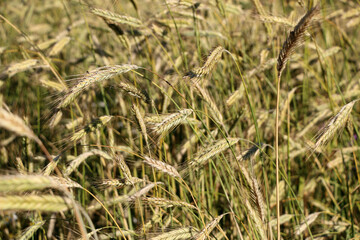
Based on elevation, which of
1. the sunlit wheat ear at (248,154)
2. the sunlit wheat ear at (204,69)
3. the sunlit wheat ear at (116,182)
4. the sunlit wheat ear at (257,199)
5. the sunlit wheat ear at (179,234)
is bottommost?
the sunlit wheat ear at (179,234)

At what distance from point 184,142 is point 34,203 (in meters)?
1.27

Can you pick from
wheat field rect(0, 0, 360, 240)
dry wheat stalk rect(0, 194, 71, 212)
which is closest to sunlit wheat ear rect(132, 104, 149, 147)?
wheat field rect(0, 0, 360, 240)

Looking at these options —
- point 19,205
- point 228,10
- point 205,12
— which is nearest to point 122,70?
point 19,205

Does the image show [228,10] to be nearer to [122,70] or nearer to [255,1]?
[255,1]

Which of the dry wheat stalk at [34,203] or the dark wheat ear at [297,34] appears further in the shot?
the dark wheat ear at [297,34]

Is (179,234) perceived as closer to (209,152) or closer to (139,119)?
(209,152)

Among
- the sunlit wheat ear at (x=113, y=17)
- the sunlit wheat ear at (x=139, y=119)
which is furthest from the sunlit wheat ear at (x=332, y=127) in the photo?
the sunlit wheat ear at (x=113, y=17)

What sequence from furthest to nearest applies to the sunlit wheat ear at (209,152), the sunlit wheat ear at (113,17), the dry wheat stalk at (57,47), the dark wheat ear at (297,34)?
1. the dry wheat stalk at (57,47)
2. the sunlit wheat ear at (113,17)
3. the sunlit wheat ear at (209,152)
4. the dark wheat ear at (297,34)

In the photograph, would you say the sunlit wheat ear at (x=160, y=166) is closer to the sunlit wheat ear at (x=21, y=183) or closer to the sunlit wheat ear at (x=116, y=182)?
the sunlit wheat ear at (x=116, y=182)

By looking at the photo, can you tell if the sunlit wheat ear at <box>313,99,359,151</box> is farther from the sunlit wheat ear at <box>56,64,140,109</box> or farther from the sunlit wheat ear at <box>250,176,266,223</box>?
the sunlit wheat ear at <box>56,64,140,109</box>

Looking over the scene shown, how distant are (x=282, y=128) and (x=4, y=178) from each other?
6.42 ft

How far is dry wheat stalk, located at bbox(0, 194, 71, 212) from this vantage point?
873 millimetres

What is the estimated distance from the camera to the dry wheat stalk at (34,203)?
873mm

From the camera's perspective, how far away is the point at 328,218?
7.47ft
